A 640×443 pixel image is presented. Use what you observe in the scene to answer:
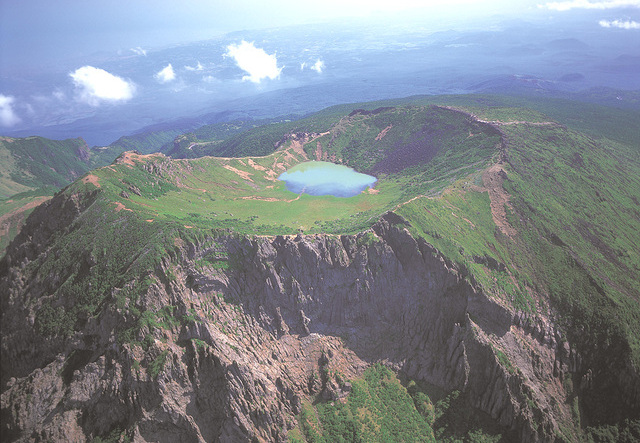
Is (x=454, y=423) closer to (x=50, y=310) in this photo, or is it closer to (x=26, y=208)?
(x=50, y=310)

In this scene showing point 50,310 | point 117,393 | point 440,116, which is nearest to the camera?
point 117,393

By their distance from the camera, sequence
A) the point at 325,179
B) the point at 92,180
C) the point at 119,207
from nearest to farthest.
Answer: the point at 119,207, the point at 92,180, the point at 325,179

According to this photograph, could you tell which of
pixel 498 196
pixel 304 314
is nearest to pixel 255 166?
pixel 304 314

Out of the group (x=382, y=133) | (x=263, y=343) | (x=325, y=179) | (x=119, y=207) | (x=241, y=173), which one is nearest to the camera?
(x=263, y=343)

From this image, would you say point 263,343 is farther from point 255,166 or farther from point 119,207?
point 255,166

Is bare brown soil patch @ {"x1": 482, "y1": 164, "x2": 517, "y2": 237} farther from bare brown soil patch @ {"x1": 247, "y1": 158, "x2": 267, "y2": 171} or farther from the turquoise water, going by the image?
bare brown soil patch @ {"x1": 247, "y1": 158, "x2": 267, "y2": 171}

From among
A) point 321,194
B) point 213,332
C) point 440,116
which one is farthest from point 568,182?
point 213,332
